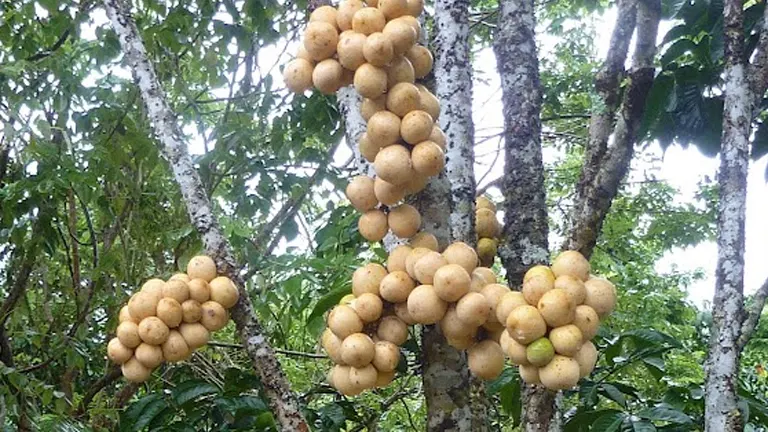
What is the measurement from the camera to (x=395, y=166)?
1241 mm

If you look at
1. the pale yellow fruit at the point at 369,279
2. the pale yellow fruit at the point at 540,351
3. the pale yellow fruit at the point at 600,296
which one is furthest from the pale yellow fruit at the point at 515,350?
the pale yellow fruit at the point at 369,279

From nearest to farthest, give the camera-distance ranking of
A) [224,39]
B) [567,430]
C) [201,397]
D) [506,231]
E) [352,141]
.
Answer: [352,141] < [506,231] < [567,430] < [201,397] < [224,39]

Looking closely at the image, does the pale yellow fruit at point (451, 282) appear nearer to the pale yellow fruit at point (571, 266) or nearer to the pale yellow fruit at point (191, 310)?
the pale yellow fruit at point (571, 266)

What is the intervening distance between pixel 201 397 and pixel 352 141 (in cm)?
145

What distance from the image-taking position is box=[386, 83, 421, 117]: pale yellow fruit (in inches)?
50.6

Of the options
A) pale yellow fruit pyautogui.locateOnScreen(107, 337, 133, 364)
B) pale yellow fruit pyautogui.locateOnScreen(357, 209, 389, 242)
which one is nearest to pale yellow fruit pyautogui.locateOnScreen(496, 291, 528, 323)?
pale yellow fruit pyautogui.locateOnScreen(357, 209, 389, 242)

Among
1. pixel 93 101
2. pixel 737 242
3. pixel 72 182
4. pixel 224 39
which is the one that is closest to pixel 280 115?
pixel 224 39

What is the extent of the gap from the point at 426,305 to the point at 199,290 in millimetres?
474

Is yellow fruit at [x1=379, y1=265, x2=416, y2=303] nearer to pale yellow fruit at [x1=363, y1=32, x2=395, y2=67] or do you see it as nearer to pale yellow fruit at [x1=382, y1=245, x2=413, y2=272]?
pale yellow fruit at [x1=382, y1=245, x2=413, y2=272]

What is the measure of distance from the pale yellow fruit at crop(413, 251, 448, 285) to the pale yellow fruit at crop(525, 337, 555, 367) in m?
0.18

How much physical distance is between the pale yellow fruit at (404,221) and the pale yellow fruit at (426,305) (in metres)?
0.12

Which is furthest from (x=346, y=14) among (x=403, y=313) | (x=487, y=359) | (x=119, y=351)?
(x=119, y=351)

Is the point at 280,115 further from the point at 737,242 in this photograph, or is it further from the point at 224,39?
the point at 737,242

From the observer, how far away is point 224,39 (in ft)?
10.7
